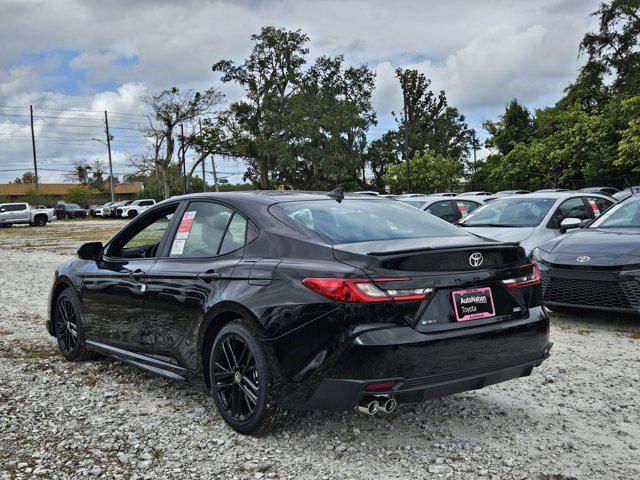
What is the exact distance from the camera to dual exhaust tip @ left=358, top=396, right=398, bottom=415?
3562 millimetres

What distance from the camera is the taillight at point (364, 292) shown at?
3.47 meters

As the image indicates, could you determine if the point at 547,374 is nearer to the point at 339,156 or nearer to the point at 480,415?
the point at 480,415

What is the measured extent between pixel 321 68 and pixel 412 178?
1450 cm

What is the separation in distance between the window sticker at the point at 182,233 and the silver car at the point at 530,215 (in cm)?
568

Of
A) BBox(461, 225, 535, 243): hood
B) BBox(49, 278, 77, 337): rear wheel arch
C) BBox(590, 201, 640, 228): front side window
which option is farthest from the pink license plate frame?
BBox(461, 225, 535, 243): hood

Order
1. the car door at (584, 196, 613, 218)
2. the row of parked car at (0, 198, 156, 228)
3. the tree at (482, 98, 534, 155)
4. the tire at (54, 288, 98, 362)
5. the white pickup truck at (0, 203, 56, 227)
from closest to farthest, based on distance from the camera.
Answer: the tire at (54, 288, 98, 362)
the car door at (584, 196, 613, 218)
the white pickup truck at (0, 203, 56, 227)
the row of parked car at (0, 198, 156, 228)
the tree at (482, 98, 534, 155)

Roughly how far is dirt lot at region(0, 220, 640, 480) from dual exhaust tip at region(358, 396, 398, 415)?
0.33 meters

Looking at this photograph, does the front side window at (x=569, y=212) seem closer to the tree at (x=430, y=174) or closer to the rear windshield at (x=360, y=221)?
the rear windshield at (x=360, y=221)

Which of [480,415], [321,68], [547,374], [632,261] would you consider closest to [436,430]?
[480,415]

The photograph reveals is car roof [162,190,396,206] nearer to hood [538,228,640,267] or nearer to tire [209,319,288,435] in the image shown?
tire [209,319,288,435]

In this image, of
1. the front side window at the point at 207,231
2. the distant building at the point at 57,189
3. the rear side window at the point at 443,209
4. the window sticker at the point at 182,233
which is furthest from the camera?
the distant building at the point at 57,189

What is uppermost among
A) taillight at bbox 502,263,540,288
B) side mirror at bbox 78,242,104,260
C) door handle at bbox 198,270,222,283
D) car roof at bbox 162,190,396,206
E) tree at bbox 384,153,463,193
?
tree at bbox 384,153,463,193

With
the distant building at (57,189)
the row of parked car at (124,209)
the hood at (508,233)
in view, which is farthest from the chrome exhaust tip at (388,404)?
the distant building at (57,189)

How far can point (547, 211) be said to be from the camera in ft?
33.6
